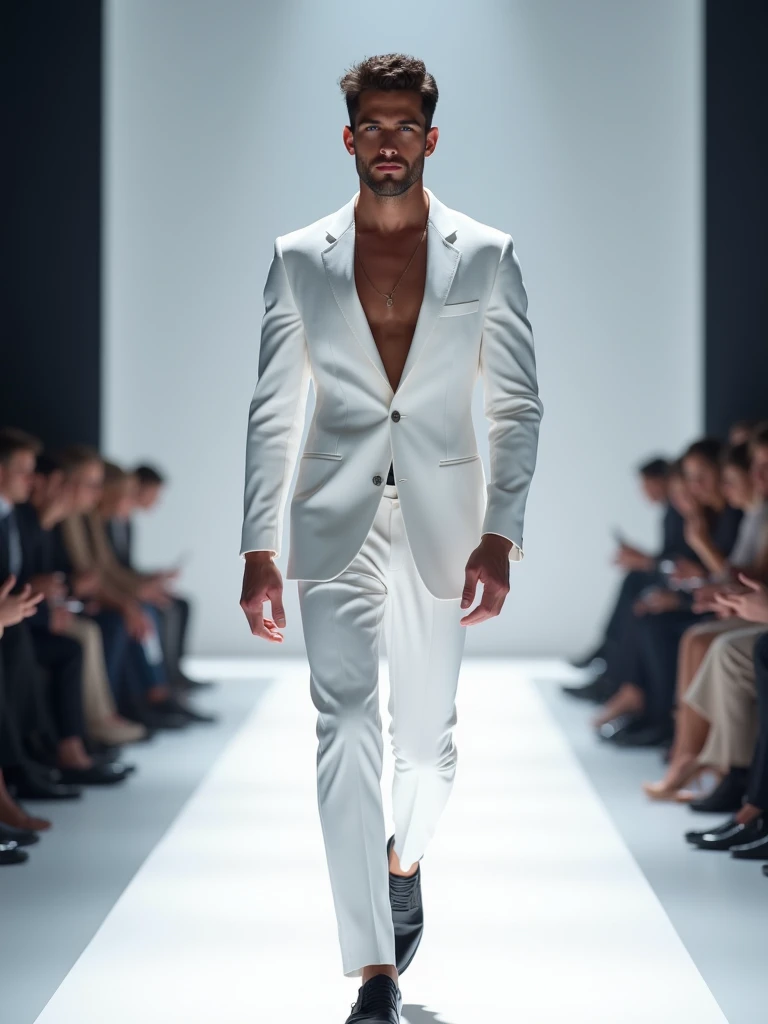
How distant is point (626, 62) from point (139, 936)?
6.78 m

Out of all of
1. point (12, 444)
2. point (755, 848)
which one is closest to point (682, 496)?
point (755, 848)

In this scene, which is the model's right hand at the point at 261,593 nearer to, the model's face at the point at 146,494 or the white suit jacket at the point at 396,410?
the white suit jacket at the point at 396,410

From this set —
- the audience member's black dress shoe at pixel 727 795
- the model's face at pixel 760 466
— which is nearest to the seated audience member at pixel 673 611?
the model's face at pixel 760 466

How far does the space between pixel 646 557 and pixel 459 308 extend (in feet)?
12.3

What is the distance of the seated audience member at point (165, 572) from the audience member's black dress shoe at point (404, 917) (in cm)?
352

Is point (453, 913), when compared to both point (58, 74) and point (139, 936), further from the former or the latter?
point (58, 74)

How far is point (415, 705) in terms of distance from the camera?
229 centimetres

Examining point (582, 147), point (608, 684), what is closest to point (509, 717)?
point (608, 684)

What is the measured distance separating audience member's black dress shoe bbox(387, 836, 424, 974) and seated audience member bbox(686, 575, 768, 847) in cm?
122

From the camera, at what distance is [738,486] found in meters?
4.59

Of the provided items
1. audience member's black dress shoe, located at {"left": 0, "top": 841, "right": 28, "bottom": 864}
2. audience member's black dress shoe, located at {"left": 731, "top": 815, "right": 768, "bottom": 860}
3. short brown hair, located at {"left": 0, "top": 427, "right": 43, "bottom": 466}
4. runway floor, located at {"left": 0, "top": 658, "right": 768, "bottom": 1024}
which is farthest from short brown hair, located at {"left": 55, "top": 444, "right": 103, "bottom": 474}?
audience member's black dress shoe, located at {"left": 731, "top": 815, "right": 768, "bottom": 860}

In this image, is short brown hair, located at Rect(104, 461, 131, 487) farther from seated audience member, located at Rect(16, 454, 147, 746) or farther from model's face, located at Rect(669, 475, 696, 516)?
model's face, located at Rect(669, 475, 696, 516)

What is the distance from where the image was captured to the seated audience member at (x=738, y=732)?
136 inches

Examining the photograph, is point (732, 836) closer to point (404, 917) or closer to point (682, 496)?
point (404, 917)
